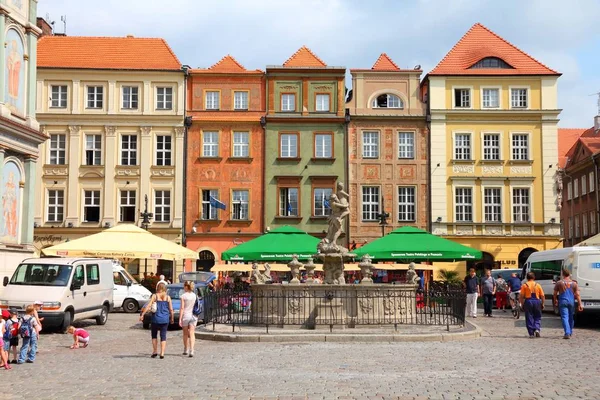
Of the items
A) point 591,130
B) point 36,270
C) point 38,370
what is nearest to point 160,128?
point 36,270

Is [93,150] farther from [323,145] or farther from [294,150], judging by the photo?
[323,145]

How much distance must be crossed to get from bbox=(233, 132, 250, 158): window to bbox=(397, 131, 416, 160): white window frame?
27.9 ft

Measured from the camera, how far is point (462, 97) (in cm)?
4488

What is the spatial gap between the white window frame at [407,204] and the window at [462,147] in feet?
10.2

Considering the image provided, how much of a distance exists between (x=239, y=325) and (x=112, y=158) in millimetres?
25063

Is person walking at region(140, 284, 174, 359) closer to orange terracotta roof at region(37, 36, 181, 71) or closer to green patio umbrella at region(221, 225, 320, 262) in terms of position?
green patio umbrella at region(221, 225, 320, 262)

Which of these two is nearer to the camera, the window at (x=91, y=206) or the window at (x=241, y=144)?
the window at (x=91, y=206)

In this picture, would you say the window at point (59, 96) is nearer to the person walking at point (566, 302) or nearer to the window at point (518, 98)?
the window at point (518, 98)

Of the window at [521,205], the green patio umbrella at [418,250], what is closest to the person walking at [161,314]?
the green patio umbrella at [418,250]

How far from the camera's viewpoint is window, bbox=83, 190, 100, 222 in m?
43.4

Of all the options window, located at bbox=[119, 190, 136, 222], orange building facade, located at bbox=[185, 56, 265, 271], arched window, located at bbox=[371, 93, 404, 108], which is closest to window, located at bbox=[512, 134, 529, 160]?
arched window, located at bbox=[371, 93, 404, 108]

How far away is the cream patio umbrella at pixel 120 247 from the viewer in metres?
26.3

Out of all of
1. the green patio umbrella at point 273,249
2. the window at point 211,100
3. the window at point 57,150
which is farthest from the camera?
the window at point 211,100

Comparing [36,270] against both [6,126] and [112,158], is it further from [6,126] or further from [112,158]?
[112,158]
